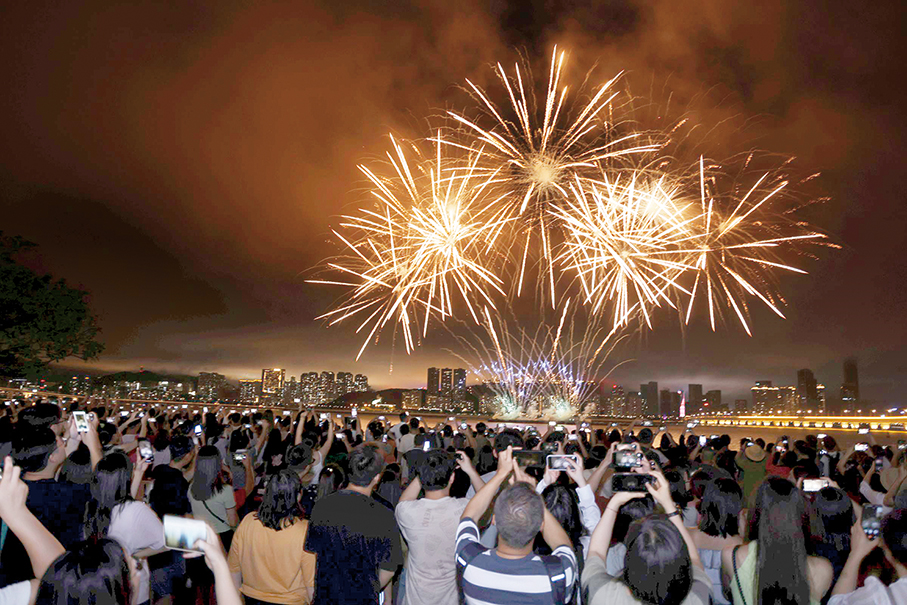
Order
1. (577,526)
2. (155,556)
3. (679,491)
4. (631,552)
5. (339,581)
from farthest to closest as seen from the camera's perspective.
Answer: (679,491)
(155,556)
(577,526)
(339,581)
(631,552)

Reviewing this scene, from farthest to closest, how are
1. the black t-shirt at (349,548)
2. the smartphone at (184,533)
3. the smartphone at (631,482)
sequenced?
the black t-shirt at (349,548)
the smartphone at (631,482)
the smartphone at (184,533)

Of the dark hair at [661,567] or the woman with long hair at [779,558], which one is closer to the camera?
the dark hair at [661,567]

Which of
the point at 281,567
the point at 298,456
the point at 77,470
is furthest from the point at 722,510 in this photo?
the point at 77,470

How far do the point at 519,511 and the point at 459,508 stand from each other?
4.33 feet

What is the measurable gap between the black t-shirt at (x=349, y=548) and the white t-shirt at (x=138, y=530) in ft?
5.01

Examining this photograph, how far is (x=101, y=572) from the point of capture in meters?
2.38

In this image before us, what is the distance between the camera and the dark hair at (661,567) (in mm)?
2746

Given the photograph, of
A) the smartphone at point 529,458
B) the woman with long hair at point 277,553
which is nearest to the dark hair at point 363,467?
the woman with long hair at point 277,553

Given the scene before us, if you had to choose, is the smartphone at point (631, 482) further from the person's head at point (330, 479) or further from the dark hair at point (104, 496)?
the dark hair at point (104, 496)

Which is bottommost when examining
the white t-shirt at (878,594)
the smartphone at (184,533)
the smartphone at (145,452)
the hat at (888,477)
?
the hat at (888,477)

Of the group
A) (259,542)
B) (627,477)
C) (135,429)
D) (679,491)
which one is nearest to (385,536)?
(259,542)

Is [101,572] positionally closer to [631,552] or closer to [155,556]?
[631,552]

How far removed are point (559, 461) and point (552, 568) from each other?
119 centimetres

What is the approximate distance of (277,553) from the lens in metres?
4.23
